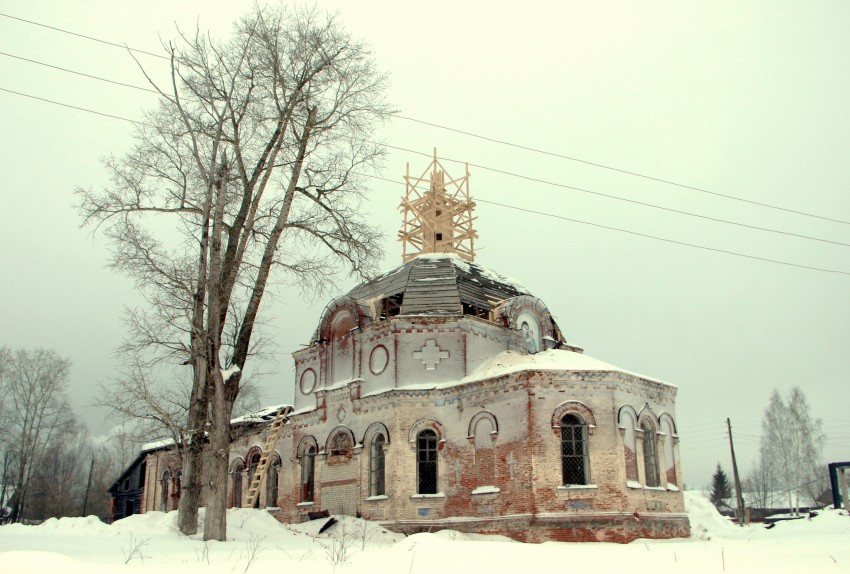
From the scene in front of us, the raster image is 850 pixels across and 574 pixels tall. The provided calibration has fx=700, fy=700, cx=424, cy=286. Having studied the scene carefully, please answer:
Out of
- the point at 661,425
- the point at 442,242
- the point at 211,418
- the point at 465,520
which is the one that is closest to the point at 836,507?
the point at 661,425

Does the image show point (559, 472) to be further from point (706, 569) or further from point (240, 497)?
point (240, 497)

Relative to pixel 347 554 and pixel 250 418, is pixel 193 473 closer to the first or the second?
pixel 347 554

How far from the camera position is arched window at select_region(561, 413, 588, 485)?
17609 millimetres

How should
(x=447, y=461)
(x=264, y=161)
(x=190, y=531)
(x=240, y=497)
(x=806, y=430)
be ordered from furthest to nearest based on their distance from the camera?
(x=806, y=430) < (x=240, y=497) < (x=447, y=461) < (x=264, y=161) < (x=190, y=531)

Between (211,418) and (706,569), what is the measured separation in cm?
1069

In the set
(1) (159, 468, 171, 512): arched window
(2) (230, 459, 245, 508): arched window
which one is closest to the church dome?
(2) (230, 459, 245, 508): arched window

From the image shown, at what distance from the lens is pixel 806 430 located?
40.7 metres

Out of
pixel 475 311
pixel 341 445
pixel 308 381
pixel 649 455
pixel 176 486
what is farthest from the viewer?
pixel 176 486

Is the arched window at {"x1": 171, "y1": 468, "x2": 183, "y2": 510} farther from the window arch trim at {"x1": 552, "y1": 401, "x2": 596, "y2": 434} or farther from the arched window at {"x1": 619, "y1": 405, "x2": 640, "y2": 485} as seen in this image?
the arched window at {"x1": 619, "y1": 405, "x2": 640, "y2": 485}

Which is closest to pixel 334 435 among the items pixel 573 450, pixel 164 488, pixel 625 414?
pixel 573 450

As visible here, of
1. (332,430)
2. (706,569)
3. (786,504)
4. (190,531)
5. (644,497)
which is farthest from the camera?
(786,504)

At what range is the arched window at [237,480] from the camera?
25.0 metres

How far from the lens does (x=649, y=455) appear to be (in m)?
19.1

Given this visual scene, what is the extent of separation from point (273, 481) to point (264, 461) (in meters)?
0.76
